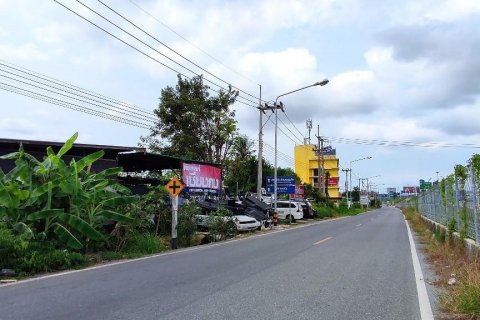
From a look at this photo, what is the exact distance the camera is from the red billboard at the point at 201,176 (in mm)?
24109

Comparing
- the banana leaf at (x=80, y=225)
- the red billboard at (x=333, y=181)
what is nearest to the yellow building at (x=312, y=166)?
the red billboard at (x=333, y=181)

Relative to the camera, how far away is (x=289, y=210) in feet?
135

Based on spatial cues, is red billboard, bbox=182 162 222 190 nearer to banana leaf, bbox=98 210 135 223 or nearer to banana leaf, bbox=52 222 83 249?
banana leaf, bbox=98 210 135 223

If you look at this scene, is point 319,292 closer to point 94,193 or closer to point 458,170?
point 458,170

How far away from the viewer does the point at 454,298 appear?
7.12 m

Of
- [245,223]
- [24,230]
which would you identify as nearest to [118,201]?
[24,230]

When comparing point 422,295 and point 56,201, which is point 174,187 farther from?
point 422,295

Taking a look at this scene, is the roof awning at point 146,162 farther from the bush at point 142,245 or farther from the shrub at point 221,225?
the bush at point 142,245

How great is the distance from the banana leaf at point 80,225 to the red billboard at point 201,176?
33.6ft

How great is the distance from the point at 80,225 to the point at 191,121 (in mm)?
24874

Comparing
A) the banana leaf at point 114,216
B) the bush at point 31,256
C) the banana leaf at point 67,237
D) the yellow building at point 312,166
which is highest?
the yellow building at point 312,166

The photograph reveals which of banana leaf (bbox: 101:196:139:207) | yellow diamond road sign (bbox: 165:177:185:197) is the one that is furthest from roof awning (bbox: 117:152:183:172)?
banana leaf (bbox: 101:196:139:207)

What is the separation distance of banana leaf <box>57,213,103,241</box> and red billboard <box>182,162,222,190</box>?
10255mm

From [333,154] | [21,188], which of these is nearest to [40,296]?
[21,188]
